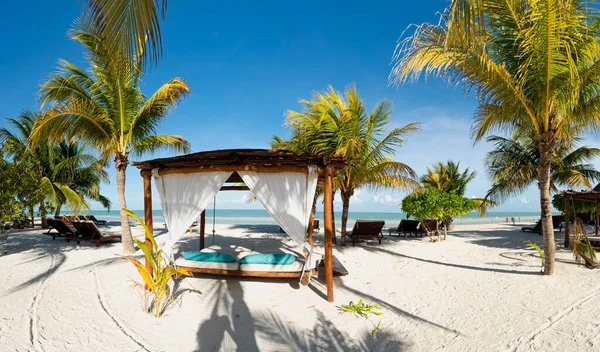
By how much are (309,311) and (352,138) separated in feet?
19.4

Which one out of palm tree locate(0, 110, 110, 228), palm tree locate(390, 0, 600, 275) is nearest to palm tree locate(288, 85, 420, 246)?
palm tree locate(390, 0, 600, 275)

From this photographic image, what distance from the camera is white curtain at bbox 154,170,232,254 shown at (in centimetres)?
562

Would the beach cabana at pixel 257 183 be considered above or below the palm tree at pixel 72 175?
below

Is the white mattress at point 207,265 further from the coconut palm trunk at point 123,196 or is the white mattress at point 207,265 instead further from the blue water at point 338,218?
the blue water at point 338,218

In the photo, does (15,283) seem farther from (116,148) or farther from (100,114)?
(100,114)

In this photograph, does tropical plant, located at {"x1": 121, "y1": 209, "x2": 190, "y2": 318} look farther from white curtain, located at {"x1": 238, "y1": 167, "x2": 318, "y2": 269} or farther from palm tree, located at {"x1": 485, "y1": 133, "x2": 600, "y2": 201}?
palm tree, located at {"x1": 485, "y1": 133, "x2": 600, "y2": 201}

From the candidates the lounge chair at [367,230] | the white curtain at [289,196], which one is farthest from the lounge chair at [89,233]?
the lounge chair at [367,230]

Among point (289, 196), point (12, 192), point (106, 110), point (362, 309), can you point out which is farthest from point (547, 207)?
point (12, 192)

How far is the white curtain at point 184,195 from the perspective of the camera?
562 cm

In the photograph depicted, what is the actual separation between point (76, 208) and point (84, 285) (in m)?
8.33

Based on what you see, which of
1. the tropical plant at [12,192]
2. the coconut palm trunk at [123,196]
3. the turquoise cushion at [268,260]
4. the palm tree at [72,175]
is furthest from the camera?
the palm tree at [72,175]

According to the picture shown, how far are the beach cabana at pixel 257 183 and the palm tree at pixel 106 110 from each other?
10.6 ft

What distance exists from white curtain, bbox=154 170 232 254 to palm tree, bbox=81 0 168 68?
3794mm

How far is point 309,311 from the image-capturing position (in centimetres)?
447
